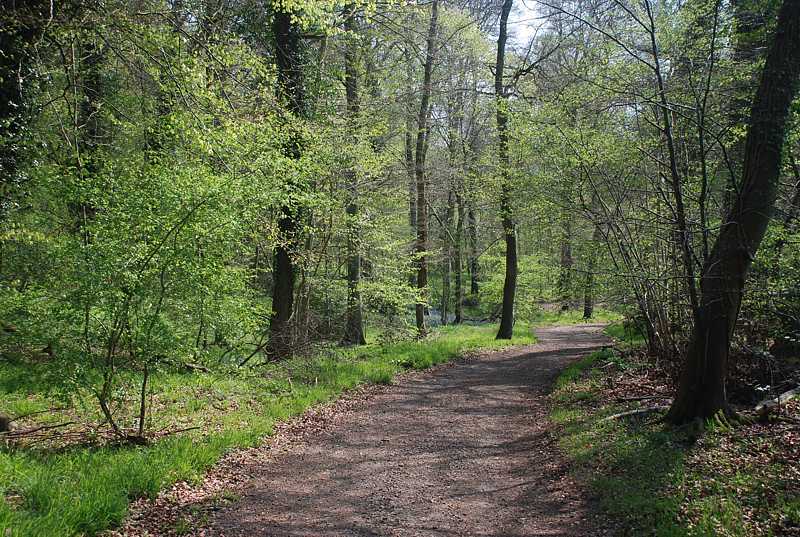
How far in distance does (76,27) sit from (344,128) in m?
5.82

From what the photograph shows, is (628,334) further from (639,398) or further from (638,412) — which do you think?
(638,412)

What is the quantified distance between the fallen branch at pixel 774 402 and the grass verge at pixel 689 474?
153 millimetres

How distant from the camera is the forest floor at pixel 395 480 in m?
4.77

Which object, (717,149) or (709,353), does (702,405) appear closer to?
(709,353)

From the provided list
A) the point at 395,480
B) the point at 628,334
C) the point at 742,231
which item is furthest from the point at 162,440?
the point at 628,334

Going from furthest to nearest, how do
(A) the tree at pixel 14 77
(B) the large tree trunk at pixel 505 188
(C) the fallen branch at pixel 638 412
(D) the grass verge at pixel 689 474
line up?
(B) the large tree trunk at pixel 505 188
(C) the fallen branch at pixel 638 412
(A) the tree at pixel 14 77
(D) the grass verge at pixel 689 474

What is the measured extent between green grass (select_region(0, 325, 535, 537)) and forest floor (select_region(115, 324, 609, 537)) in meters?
0.23

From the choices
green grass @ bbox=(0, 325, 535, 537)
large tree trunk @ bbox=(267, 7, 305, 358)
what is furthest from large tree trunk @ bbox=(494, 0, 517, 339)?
large tree trunk @ bbox=(267, 7, 305, 358)

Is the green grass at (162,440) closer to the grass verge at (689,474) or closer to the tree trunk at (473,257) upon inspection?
the grass verge at (689,474)

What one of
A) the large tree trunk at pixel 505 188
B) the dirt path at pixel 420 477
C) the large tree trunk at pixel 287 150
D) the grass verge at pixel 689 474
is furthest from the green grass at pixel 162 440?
the large tree trunk at pixel 505 188

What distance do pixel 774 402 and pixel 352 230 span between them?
8663 mm

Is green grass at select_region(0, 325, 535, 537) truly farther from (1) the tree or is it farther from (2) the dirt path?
(1) the tree

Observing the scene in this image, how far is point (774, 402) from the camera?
6.09m

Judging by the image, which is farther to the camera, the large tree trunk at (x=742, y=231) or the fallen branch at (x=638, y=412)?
the fallen branch at (x=638, y=412)
